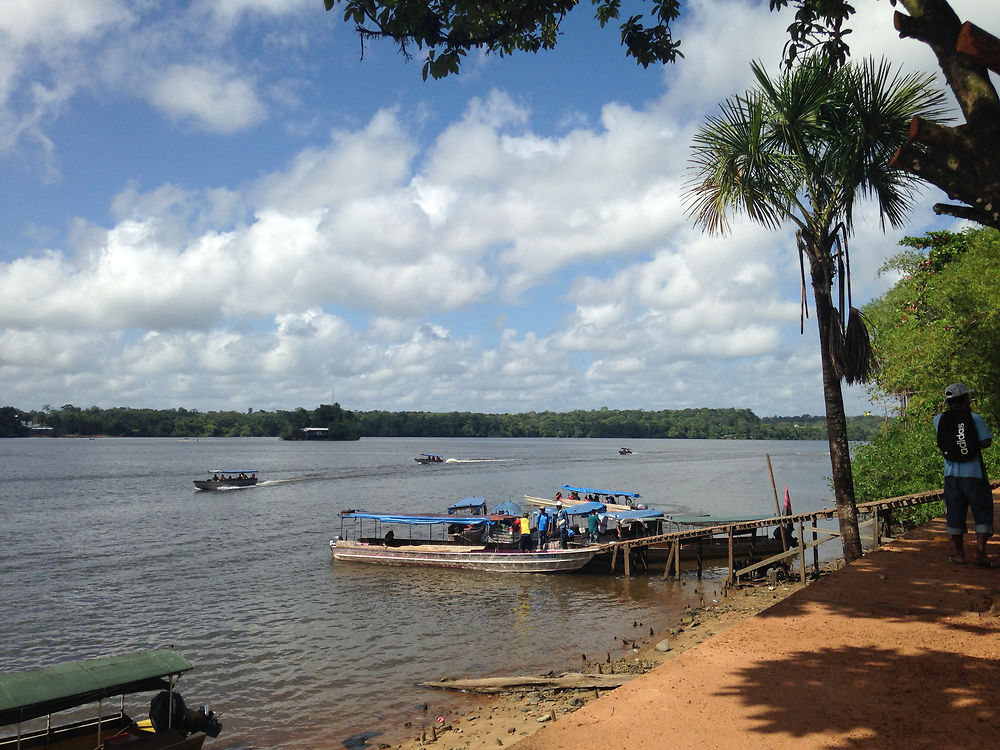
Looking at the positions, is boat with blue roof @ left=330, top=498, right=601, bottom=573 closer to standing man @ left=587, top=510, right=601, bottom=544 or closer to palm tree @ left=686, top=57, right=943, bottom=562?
standing man @ left=587, top=510, right=601, bottom=544

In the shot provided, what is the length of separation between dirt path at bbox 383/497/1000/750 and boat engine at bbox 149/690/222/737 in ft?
24.1

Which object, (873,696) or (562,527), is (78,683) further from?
(562,527)

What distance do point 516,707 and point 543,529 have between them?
51.0ft

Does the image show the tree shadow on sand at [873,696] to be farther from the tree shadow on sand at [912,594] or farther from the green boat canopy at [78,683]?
the green boat canopy at [78,683]

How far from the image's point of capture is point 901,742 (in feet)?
15.7

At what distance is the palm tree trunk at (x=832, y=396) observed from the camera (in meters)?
11.7

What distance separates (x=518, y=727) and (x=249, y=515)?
40004mm

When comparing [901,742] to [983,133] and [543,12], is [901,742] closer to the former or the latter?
[983,133]

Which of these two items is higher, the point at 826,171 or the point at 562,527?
the point at 826,171

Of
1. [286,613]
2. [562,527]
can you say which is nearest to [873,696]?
[286,613]

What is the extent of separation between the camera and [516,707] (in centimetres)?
1236

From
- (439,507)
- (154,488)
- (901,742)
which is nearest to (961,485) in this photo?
(901,742)

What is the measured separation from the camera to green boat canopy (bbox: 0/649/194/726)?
921cm

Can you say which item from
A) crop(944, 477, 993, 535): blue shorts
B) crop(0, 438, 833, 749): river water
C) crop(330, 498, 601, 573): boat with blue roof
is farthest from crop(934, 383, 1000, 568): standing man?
crop(330, 498, 601, 573): boat with blue roof
